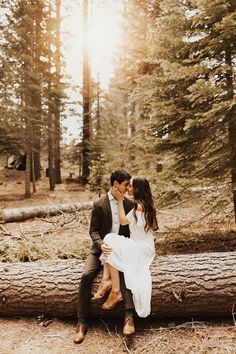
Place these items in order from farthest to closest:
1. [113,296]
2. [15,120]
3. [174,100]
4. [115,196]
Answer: [15,120], [174,100], [115,196], [113,296]

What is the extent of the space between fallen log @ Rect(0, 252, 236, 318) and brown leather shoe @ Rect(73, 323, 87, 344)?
0.93 ft

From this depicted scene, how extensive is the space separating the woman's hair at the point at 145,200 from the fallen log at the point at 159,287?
0.69 metres

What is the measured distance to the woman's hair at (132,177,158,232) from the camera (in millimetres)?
4805

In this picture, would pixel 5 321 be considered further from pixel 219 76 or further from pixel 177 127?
pixel 219 76

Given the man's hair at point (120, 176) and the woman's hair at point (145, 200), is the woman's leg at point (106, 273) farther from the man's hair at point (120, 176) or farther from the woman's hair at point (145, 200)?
the man's hair at point (120, 176)

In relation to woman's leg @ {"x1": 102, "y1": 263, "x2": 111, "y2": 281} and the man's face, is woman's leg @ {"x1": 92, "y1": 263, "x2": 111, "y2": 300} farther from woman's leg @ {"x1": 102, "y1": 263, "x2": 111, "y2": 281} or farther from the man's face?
the man's face

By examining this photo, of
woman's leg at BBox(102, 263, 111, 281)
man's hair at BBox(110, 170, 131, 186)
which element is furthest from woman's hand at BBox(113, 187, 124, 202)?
woman's leg at BBox(102, 263, 111, 281)

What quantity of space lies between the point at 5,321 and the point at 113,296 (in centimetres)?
196

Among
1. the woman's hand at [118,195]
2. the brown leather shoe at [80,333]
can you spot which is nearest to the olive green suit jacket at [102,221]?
the woman's hand at [118,195]

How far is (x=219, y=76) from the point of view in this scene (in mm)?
6598

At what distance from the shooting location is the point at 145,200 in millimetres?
4820

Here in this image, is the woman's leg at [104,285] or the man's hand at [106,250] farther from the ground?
the man's hand at [106,250]

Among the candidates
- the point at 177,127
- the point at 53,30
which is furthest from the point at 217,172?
the point at 53,30

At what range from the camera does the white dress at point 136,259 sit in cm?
436
